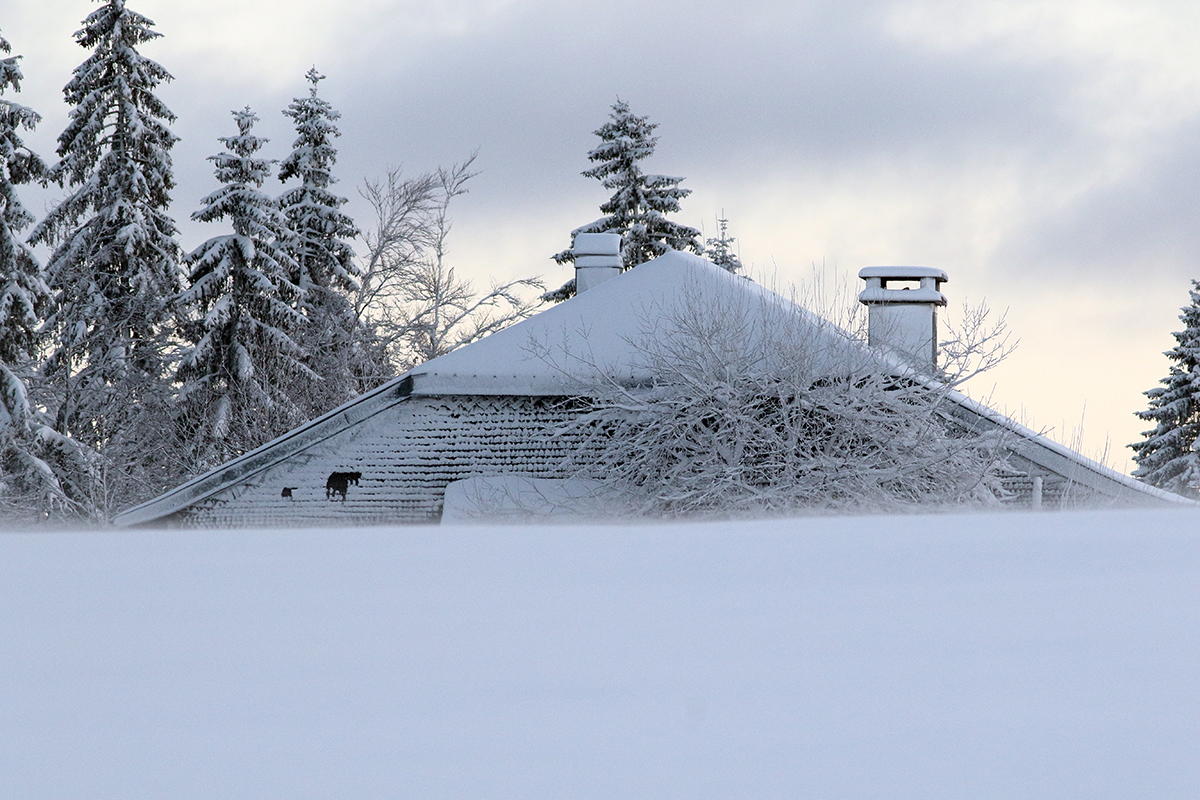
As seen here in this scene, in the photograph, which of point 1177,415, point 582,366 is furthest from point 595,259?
point 1177,415

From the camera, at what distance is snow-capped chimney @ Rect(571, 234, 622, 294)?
17391 mm

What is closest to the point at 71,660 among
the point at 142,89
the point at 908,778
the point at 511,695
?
the point at 511,695

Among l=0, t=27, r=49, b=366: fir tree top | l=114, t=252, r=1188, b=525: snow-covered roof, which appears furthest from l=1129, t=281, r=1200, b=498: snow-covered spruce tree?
l=0, t=27, r=49, b=366: fir tree top

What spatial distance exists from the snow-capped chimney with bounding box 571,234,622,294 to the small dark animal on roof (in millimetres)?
4535

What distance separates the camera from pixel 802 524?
2.08 metres

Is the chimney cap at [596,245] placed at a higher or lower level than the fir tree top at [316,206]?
lower

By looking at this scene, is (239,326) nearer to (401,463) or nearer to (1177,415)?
(401,463)

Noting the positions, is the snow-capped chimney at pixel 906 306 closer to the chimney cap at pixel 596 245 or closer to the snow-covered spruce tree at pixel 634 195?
the chimney cap at pixel 596 245

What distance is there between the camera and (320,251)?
2853 centimetres

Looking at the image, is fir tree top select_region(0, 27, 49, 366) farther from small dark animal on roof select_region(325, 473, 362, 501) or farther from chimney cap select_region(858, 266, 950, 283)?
chimney cap select_region(858, 266, 950, 283)

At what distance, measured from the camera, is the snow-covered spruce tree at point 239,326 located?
24281mm

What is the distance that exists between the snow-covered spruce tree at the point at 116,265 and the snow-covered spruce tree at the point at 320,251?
3156mm

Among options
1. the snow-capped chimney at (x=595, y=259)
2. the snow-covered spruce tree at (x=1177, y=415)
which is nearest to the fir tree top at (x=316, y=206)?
the snow-capped chimney at (x=595, y=259)

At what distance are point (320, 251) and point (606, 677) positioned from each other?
28569 mm
